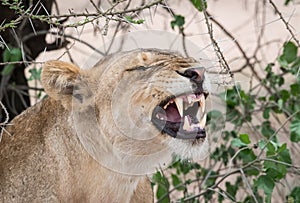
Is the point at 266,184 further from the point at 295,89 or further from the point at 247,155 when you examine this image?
the point at 295,89

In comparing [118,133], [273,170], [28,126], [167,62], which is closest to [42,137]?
[28,126]

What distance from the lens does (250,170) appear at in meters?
3.56

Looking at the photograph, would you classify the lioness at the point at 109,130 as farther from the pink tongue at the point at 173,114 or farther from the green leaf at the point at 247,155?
the green leaf at the point at 247,155

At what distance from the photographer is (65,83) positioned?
8.64 ft

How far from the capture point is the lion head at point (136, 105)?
2.49 metres

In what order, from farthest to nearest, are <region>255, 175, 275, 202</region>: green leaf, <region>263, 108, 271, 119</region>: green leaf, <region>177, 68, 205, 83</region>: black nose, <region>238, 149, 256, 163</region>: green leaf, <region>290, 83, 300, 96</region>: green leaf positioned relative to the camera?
<region>263, 108, 271, 119</region>: green leaf, <region>290, 83, 300, 96</region>: green leaf, <region>238, 149, 256, 163</region>: green leaf, <region>255, 175, 275, 202</region>: green leaf, <region>177, 68, 205, 83</region>: black nose

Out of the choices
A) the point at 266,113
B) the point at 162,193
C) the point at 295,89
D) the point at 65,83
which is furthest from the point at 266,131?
the point at 65,83

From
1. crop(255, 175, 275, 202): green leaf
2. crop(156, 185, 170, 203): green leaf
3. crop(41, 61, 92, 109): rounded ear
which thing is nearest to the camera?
crop(41, 61, 92, 109): rounded ear

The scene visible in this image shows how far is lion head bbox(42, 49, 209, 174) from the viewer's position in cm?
249

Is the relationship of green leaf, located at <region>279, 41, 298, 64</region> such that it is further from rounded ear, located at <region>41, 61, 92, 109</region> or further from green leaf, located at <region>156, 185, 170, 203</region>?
rounded ear, located at <region>41, 61, 92, 109</region>

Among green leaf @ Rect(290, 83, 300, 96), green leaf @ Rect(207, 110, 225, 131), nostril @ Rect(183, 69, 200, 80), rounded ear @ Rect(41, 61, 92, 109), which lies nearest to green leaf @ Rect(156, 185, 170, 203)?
green leaf @ Rect(207, 110, 225, 131)

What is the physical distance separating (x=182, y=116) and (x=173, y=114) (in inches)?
1.6

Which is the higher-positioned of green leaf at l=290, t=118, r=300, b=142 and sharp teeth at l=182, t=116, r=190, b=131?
sharp teeth at l=182, t=116, r=190, b=131

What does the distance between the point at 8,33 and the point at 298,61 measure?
1320 mm
